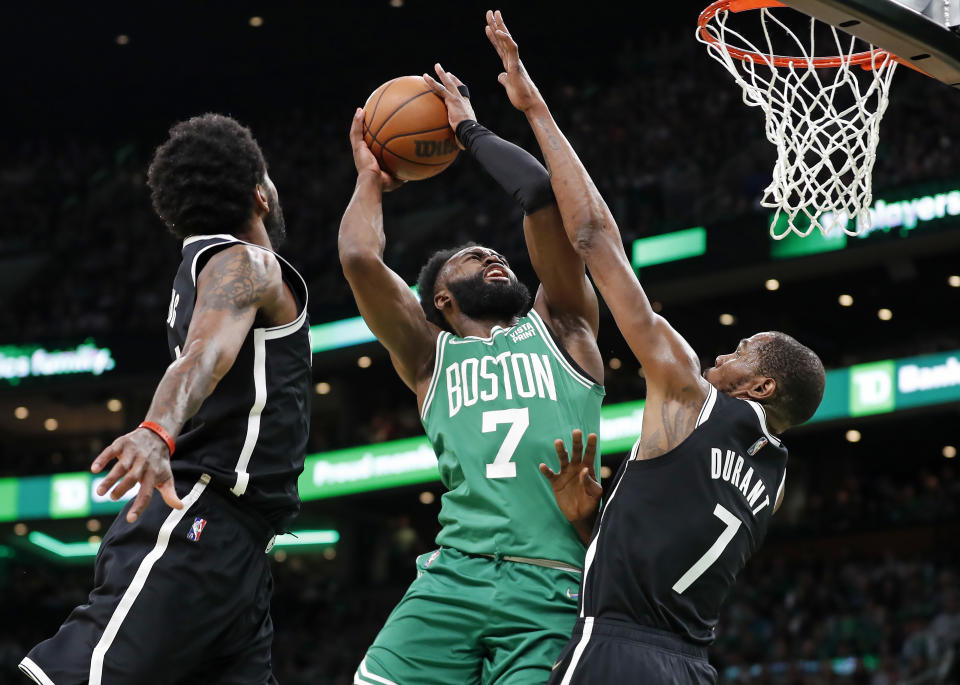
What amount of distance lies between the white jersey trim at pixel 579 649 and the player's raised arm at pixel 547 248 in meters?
0.96

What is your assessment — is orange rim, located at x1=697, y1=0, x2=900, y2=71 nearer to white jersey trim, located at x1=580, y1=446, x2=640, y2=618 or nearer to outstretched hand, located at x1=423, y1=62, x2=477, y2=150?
outstretched hand, located at x1=423, y1=62, x2=477, y2=150

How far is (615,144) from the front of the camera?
757 inches

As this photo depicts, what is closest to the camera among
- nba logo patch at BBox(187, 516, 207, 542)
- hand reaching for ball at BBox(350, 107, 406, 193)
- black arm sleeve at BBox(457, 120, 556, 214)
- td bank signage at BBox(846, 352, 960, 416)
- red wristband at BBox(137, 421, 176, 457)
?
red wristband at BBox(137, 421, 176, 457)

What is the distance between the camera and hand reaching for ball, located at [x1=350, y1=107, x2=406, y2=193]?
4.42m

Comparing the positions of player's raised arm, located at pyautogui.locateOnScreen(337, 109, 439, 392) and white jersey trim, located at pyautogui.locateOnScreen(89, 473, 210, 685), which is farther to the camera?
player's raised arm, located at pyautogui.locateOnScreen(337, 109, 439, 392)

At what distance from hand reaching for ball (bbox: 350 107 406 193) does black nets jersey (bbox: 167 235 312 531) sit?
42.1 inches

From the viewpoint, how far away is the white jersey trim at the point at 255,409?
10.7ft

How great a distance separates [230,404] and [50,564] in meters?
20.8

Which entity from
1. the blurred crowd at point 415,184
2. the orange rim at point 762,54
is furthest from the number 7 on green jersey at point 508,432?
the blurred crowd at point 415,184

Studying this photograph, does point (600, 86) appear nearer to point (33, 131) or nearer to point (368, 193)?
point (33, 131)

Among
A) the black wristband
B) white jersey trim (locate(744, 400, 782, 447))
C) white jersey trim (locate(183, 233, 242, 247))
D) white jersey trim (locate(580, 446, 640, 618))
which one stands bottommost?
white jersey trim (locate(580, 446, 640, 618))

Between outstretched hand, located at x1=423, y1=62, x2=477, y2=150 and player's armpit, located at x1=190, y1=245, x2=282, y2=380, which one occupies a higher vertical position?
outstretched hand, located at x1=423, y1=62, x2=477, y2=150

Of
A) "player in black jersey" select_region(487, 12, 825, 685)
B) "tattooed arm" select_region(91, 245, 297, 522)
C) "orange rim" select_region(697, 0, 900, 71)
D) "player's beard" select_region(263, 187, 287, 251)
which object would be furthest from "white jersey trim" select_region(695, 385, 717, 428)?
"orange rim" select_region(697, 0, 900, 71)

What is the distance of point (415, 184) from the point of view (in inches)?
849
